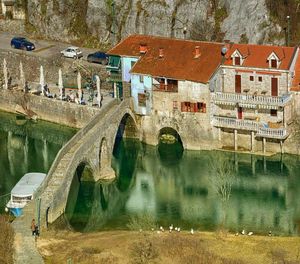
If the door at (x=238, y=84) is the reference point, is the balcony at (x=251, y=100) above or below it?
below

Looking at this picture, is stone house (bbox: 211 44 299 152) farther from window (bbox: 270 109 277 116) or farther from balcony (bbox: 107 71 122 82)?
balcony (bbox: 107 71 122 82)

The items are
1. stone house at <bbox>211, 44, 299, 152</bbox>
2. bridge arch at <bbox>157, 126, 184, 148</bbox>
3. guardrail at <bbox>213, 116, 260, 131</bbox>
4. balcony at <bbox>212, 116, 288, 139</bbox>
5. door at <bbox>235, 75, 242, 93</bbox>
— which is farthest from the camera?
bridge arch at <bbox>157, 126, 184, 148</bbox>

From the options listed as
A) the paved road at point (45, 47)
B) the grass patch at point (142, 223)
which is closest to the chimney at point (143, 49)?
the paved road at point (45, 47)

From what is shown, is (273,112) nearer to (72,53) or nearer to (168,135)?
(168,135)

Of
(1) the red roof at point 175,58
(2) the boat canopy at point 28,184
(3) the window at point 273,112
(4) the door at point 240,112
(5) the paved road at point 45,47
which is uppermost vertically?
(1) the red roof at point 175,58

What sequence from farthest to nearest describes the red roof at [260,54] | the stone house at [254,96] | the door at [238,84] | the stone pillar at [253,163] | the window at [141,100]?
the window at [141,100] < the door at [238,84] < the red roof at [260,54] < the stone house at [254,96] < the stone pillar at [253,163]

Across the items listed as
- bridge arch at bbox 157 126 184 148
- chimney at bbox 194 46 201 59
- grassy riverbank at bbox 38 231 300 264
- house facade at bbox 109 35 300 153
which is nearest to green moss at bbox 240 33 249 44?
→ house facade at bbox 109 35 300 153

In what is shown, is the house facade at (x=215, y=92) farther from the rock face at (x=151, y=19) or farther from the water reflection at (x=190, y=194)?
the rock face at (x=151, y=19)
